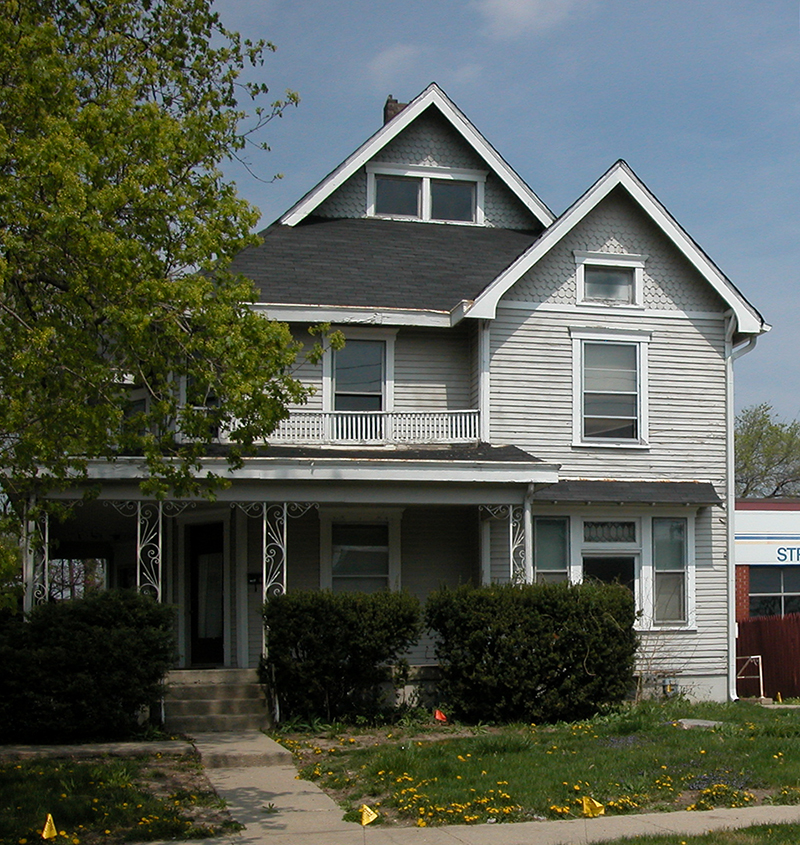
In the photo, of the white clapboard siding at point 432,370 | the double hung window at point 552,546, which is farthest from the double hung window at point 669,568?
the white clapboard siding at point 432,370

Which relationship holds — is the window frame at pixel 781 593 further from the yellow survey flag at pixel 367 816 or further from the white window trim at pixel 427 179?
the yellow survey flag at pixel 367 816

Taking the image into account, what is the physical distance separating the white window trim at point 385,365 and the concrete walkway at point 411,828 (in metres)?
8.31

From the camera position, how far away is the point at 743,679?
21.8 meters

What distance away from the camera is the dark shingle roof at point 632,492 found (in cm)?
1800

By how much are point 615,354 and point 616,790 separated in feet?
33.1

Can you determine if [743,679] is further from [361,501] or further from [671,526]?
[361,501]

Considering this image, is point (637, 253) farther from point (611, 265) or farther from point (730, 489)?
point (730, 489)

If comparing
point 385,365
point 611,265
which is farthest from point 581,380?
point 385,365

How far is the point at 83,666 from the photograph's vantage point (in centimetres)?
1364

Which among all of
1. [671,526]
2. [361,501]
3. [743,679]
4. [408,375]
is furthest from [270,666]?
[743,679]

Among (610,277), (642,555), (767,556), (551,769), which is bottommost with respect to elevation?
(551,769)

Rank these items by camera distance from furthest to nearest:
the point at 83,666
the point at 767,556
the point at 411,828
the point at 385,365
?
the point at 767,556 < the point at 385,365 < the point at 83,666 < the point at 411,828

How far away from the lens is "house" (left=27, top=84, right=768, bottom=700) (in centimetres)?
1791

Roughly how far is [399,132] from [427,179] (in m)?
1.02
